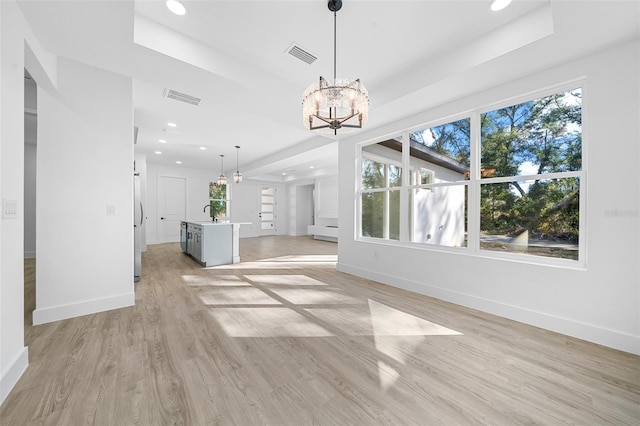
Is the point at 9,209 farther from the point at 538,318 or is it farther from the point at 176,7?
the point at 538,318

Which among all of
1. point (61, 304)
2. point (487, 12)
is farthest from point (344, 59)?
point (61, 304)

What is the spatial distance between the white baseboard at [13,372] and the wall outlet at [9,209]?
3.03 ft

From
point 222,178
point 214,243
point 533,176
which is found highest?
point 222,178

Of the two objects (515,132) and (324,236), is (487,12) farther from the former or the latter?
(324,236)

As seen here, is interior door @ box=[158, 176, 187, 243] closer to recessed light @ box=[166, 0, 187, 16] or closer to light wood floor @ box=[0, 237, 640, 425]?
light wood floor @ box=[0, 237, 640, 425]

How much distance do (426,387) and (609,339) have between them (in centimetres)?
182

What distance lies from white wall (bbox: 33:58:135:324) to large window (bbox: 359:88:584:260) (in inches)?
142

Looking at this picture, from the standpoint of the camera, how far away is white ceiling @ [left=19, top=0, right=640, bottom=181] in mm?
1988

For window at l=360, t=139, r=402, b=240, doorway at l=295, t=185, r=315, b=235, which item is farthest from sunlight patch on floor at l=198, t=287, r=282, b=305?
doorway at l=295, t=185, r=315, b=235

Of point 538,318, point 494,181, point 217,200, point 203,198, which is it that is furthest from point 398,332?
point 217,200

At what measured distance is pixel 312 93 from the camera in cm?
209

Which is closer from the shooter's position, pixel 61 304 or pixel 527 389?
pixel 527 389

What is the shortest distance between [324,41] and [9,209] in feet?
9.02

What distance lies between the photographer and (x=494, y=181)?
2.98 meters
